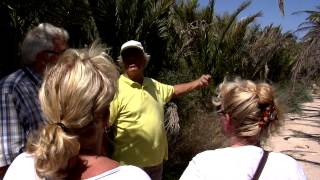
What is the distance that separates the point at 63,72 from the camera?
1726mm

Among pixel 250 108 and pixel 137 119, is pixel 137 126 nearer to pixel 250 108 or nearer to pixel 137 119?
pixel 137 119

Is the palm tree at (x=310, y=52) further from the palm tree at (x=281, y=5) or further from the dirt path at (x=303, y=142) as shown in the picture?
the palm tree at (x=281, y=5)

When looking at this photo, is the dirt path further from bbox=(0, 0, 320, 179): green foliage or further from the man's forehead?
the man's forehead

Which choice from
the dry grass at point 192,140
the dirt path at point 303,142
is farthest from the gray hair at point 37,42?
the dry grass at point 192,140

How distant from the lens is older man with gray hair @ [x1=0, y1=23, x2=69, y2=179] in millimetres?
2900

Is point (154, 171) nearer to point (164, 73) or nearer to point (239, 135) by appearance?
point (239, 135)

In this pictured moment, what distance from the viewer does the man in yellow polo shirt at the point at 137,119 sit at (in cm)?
379

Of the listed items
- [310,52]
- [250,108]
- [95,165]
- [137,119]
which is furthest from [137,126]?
[310,52]

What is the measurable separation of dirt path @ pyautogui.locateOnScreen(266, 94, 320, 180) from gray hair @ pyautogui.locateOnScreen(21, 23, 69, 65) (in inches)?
176

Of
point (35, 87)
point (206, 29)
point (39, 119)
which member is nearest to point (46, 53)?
point (35, 87)

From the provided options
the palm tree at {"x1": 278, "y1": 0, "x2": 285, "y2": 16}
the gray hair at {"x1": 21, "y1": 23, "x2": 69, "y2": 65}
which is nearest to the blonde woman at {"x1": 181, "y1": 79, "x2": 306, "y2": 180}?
the gray hair at {"x1": 21, "y1": 23, "x2": 69, "y2": 65}

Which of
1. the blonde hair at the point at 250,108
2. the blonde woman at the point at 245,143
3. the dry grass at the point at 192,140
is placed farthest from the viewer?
the dry grass at the point at 192,140

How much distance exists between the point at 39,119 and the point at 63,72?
1.30m

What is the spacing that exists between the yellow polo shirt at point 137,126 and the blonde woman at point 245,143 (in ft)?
4.49
